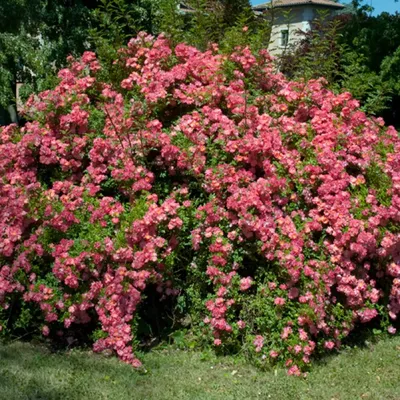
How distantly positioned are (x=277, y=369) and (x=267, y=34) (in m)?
3.55

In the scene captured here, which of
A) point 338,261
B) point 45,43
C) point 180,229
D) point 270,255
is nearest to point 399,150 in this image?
point 338,261

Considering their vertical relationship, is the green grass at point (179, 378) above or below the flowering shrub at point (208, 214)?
below

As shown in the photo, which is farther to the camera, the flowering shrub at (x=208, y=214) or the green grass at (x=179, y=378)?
the flowering shrub at (x=208, y=214)

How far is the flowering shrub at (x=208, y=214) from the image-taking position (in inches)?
159

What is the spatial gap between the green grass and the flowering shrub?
0.15 m

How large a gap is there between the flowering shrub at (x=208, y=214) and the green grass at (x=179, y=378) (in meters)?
0.15

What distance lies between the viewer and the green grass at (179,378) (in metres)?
3.56

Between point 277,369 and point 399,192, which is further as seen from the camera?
point 399,192

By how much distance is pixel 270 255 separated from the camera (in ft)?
13.3

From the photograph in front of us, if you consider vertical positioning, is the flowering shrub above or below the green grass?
above

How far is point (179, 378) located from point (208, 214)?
1151mm

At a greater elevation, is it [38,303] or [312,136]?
[312,136]

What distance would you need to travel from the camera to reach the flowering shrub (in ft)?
13.2

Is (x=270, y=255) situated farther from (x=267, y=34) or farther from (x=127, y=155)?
(x=267, y=34)
